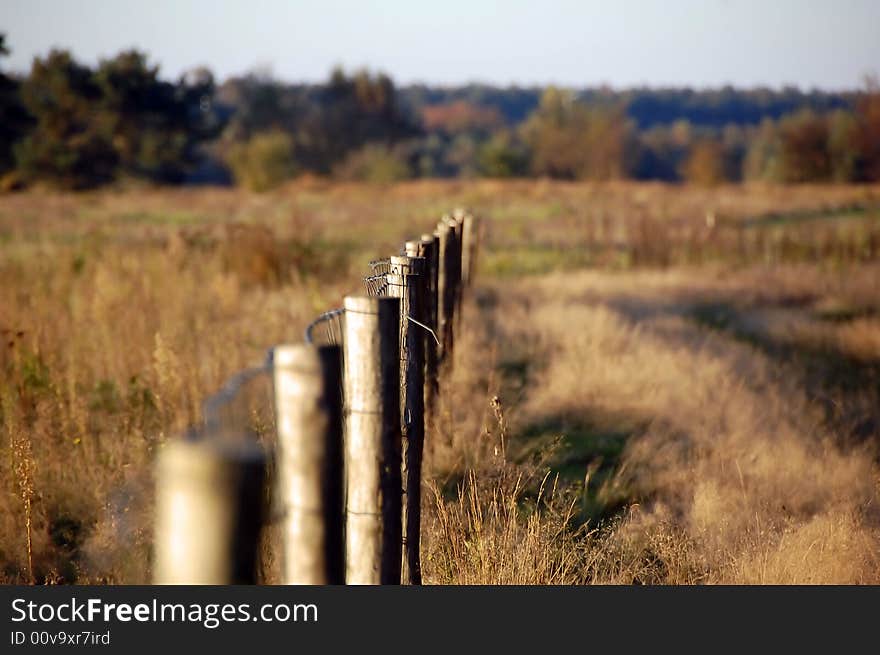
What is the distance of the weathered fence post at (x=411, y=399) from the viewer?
316 cm

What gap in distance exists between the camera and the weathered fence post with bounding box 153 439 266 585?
→ 1798 mm

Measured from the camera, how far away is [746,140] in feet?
371

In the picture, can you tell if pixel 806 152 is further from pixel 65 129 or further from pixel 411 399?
pixel 411 399

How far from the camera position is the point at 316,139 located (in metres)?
59.1

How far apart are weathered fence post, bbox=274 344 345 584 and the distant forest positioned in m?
7.87

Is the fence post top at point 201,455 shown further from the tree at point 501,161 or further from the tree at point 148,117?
the tree at point 501,161

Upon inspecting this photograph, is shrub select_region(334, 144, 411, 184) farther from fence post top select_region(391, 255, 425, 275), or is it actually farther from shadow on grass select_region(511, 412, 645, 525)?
fence post top select_region(391, 255, 425, 275)

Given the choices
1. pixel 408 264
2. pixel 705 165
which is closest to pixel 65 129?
pixel 705 165

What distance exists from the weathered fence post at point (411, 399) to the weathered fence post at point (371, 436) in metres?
0.72

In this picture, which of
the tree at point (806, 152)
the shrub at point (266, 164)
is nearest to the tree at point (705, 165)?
the tree at point (806, 152)

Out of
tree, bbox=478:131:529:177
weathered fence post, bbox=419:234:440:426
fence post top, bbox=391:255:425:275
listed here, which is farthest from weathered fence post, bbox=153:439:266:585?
tree, bbox=478:131:529:177

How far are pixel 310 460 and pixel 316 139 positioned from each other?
193 feet
